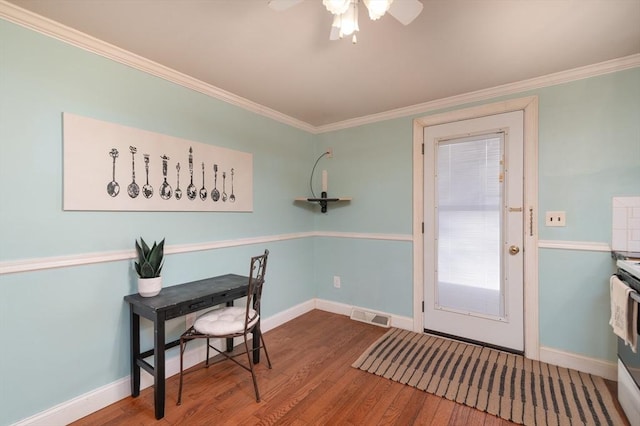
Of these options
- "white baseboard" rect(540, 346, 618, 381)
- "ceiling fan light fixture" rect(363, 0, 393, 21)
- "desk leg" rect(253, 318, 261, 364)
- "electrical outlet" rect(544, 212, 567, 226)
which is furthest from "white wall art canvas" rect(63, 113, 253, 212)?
"white baseboard" rect(540, 346, 618, 381)

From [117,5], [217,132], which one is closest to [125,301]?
[217,132]

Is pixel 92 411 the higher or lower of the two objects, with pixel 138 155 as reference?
lower

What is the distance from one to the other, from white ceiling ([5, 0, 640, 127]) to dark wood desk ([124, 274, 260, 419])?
1614 mm

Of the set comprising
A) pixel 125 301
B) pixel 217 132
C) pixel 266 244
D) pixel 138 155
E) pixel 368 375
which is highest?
pixel 217 132

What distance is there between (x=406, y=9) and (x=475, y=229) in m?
1.99

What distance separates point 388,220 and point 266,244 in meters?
1.32

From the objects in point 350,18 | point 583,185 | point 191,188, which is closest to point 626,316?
point 583,185

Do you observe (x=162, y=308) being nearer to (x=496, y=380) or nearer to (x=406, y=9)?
(x=406, y=9)

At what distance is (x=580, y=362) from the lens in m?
2.18

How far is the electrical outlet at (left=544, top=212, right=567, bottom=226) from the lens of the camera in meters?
2.24

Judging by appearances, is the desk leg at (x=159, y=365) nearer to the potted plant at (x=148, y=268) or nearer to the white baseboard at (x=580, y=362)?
the potted plant at (x=148, y=268)

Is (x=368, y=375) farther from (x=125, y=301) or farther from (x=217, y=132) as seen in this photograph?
(x=217, y=132)

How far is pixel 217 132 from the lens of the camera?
98.6 inches

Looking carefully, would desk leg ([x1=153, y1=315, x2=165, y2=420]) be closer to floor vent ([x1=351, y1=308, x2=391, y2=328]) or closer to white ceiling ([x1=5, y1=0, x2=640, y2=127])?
white ceiling ([x1=5, y1=0, x2=640, y2=127])
